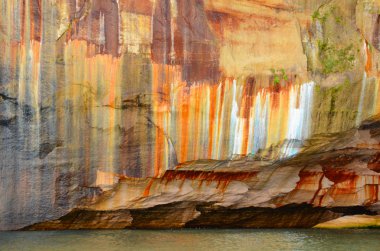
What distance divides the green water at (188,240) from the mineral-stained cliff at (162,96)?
425 mm

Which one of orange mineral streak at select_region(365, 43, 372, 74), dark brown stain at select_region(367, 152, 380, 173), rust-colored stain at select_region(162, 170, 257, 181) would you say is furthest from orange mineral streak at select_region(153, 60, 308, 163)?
dark brown stain at select_region(367, 152, 380, 173)

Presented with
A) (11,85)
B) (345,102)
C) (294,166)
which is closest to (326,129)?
(345,102)

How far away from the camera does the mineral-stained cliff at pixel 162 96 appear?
9.73 m

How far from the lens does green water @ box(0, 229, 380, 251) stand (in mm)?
9562

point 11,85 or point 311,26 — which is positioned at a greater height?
point 311,26

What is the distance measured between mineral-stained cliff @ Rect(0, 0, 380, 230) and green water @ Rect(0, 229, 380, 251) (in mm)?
425

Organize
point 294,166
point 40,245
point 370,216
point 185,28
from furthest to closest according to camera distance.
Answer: point 370,216 < point 294,166 < point 185,28 < point 40,245

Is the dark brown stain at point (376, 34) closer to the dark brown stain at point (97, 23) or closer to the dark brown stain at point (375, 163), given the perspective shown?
the dark brown stain at point (375, 163)

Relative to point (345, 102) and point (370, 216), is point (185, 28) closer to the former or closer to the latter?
point (345, 102)

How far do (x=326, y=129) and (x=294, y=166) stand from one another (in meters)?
1.36

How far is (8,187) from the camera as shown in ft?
32.5

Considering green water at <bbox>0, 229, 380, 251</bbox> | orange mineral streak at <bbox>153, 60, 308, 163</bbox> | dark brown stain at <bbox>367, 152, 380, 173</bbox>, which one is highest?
orange mineral streak at <bbox>153, 60, 308, 163</bbox>

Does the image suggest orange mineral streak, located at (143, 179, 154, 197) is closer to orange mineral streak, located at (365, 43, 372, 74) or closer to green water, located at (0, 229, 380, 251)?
green water, located at (0, 229, 380, 251)

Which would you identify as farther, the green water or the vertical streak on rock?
the vertical streak on rock
